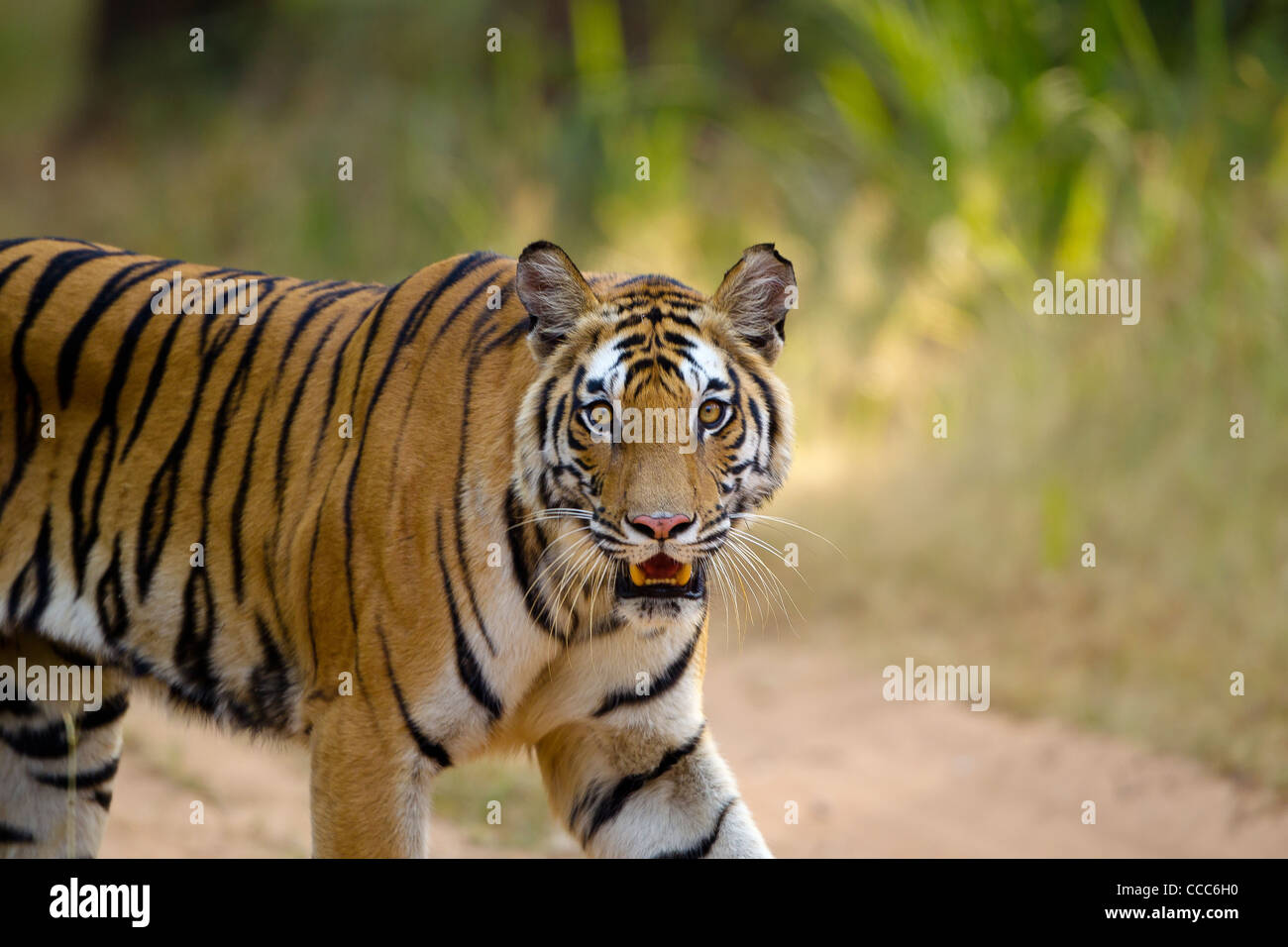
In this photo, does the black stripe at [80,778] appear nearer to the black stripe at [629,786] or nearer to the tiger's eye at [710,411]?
the black stripe at [629,786]

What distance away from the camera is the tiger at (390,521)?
298 centimetres

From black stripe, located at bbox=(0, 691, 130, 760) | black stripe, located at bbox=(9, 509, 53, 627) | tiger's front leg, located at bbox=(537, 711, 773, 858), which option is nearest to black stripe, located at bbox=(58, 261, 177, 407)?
black stripe, located at bbox=(9, 509, 53, 627)

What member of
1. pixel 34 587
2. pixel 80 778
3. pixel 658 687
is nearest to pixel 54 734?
pixel 80 778

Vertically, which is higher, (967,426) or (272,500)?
(967,426)

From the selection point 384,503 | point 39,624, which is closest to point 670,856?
point 384,503

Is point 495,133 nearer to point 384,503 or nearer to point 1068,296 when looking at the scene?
point 1068,296

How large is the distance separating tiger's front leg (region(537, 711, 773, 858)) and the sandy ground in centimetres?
158

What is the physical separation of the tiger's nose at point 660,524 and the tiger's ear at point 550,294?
49cm

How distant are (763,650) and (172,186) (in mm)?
6725

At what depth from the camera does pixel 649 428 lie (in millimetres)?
2889

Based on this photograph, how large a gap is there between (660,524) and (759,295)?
24.7 inches

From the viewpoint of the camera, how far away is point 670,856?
129 inches

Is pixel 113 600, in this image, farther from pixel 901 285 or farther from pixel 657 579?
pixel 901 285

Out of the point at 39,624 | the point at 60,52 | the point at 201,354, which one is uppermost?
the point at 60,52
